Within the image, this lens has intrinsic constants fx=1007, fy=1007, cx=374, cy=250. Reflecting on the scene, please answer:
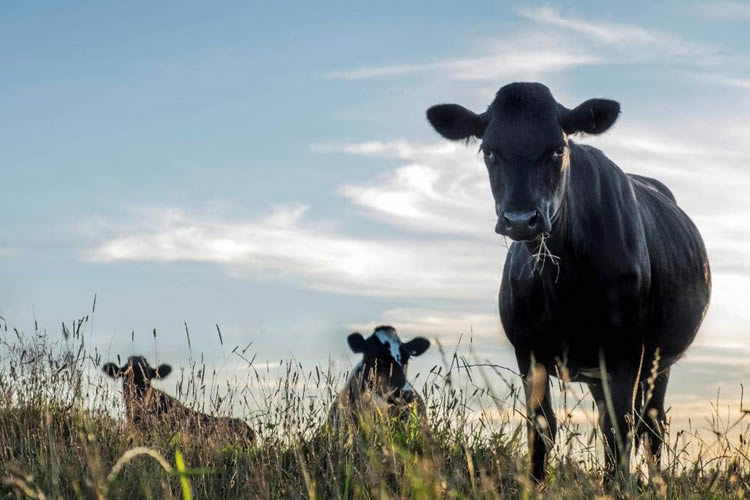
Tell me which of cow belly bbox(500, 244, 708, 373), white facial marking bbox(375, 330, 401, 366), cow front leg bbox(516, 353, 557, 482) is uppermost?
white facial marking bbox(375, 330, 401, 366)

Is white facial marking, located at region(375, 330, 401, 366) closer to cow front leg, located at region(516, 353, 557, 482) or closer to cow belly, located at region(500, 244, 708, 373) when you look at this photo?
cow belly, located at region(500, 244, 708, 373)

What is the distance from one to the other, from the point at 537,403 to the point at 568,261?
113 cm

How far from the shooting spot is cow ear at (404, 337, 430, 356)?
582 inches

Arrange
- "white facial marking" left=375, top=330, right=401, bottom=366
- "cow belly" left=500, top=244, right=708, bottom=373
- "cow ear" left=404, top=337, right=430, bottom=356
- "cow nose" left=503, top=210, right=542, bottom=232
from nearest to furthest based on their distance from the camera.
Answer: "cow nose" left=503, top=210, right=542, bottom=232 < "cow belly" left=500, top=244, right=708, bottom=373 < "white facial marking" left=375, top=330, right=401, bottom=366 < "cow ear" left=404, top=337, right=430, bottom=356

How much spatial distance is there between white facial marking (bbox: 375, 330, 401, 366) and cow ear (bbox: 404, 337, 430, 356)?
0.74 metres

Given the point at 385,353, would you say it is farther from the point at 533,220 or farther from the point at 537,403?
the point at 533,220

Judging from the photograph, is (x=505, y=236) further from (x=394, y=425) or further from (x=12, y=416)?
(x=12, y=416)

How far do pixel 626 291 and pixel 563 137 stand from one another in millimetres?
1332

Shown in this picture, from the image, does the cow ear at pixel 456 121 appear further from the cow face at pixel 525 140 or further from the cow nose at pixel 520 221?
the cow nose at pixel 520 221

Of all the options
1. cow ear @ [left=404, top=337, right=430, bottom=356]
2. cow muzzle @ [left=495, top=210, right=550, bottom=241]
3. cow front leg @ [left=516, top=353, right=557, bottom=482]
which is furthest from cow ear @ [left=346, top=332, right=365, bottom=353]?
cow muzzle @ [left=495, top=210, right=550, bottom=241]

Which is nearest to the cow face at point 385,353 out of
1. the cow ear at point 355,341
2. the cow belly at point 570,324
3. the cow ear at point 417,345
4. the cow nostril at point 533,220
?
the cow ear at point 355,341

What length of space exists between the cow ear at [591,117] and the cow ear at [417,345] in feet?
23.3

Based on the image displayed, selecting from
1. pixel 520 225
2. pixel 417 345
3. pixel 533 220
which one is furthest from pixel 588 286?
pixel 417 345

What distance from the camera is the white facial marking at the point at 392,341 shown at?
1371 centimetres
